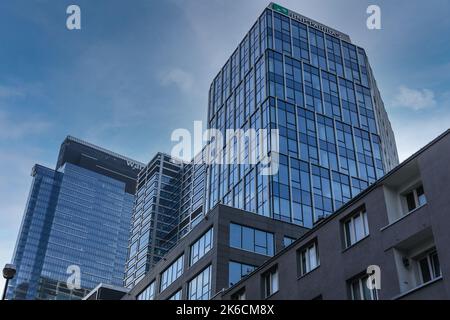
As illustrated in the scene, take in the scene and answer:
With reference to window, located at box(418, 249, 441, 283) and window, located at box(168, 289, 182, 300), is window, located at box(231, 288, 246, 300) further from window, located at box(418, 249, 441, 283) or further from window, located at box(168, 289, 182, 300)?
window, located at box(168, 289, 182, 300)

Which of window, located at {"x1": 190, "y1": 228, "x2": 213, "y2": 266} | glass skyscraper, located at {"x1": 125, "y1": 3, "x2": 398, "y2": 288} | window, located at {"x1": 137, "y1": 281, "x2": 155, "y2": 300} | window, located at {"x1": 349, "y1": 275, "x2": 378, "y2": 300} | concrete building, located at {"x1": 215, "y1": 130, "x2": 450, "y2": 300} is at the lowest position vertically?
window, located at {"x1": 349, "y1": 275, "x2": 378, "y2": 300}

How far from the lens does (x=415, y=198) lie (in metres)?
27.3

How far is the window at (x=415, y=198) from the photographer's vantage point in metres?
26.9

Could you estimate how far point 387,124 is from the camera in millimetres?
110750

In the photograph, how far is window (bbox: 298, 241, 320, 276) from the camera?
1241 inches

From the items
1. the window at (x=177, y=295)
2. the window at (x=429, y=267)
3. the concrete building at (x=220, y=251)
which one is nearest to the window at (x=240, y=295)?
the concrete building at (x=220, y=251)

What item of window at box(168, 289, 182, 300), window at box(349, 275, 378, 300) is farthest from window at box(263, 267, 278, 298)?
window at box(168, 289, 182, 300)

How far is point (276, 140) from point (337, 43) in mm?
32183

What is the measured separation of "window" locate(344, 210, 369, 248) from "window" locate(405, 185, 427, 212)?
231cm

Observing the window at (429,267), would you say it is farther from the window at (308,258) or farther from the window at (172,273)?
the window at (172,273)

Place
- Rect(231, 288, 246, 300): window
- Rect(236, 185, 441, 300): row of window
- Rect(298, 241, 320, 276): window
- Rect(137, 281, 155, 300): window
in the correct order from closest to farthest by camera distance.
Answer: Rect(236, 185, 441, 300): row of window < Rect(298, 241, 320, 276): window < Rect(231, 288, 246, 300): window < Rect(137, 281, 155, 300): window

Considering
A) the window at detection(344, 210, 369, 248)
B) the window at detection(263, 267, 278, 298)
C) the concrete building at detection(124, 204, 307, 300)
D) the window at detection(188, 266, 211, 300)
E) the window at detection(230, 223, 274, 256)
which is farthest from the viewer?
the window at detection(230, 223, 274, 256)
